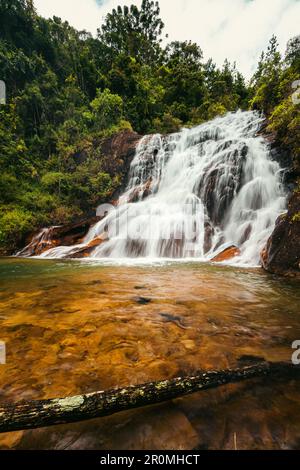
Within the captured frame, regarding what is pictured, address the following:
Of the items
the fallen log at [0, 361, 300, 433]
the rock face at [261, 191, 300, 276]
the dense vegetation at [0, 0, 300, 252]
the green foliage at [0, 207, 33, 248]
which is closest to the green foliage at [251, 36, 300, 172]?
the dense vegetation at [0, 0, 300, 252]

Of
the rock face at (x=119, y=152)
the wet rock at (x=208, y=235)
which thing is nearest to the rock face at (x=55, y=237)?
Answer: the rock face at (x=119, y=152)

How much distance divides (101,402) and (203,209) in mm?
9416

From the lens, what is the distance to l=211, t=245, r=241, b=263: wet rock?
7082 mm

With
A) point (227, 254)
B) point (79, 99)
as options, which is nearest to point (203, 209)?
point (227, 254)

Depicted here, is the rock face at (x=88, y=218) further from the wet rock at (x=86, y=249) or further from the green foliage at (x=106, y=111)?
the green foliage at (x=106, y=111)

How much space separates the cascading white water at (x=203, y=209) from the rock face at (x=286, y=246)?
902 mm

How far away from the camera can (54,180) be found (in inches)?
595

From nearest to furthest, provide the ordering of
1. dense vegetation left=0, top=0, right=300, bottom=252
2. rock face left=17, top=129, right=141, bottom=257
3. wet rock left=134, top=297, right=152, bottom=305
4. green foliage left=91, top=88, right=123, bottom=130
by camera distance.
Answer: wet rock left=134, top=297, right=152, bottom=305 → rock face left=17, top=129, right=141, bottom=257 → dense vegetation left=0, top=0, right=300, bottom=252 → green foliage left=91, top=88, right=123, bottom=130

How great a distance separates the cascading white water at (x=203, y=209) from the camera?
8.38 meters

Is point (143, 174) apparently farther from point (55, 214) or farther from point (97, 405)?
point (97, 405)

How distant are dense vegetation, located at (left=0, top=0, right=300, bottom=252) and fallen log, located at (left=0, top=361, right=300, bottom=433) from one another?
935 cm

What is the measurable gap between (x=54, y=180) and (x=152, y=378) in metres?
15.8

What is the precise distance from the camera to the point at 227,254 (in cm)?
721

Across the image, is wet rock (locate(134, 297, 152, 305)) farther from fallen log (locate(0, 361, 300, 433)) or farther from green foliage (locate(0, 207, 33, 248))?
green foliage (locate(0, 207, 33, 248))
